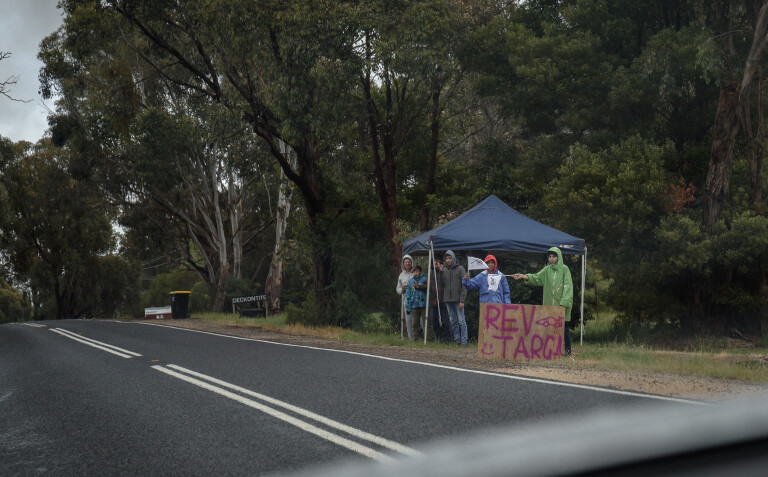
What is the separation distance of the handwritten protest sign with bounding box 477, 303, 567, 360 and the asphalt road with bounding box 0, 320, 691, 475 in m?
1.78

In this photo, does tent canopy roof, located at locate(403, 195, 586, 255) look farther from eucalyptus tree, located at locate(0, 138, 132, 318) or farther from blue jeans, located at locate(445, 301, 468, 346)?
eucalyptus tree, located at locate(0, 138, 132, 318)

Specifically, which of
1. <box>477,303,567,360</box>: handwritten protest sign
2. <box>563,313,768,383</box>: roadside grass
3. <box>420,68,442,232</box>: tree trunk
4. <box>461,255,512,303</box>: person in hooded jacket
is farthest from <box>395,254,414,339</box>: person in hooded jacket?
<box>420,68,442,232</box>: tree trunk

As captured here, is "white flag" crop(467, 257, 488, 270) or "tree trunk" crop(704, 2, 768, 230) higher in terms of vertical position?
"tree trunk" crop(704, 2, 768, 230)

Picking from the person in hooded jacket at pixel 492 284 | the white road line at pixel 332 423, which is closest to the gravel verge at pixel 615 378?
the person in hooded jacket at pixel 492 284

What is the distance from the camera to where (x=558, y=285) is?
11.6m

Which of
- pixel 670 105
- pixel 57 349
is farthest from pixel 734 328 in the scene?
pixel 57 349

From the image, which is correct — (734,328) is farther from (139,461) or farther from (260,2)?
(139,461)

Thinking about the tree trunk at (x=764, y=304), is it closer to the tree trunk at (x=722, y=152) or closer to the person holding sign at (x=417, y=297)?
the tree trunk at (x=722, y=152)

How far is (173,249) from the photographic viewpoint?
43938 mm

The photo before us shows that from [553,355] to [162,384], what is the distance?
19.3 ft

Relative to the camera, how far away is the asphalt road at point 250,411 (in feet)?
15.3

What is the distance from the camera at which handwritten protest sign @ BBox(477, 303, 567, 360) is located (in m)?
10.8

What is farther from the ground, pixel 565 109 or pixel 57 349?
pixel 565 109

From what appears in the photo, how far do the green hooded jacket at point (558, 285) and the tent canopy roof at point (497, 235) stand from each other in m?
2.01
